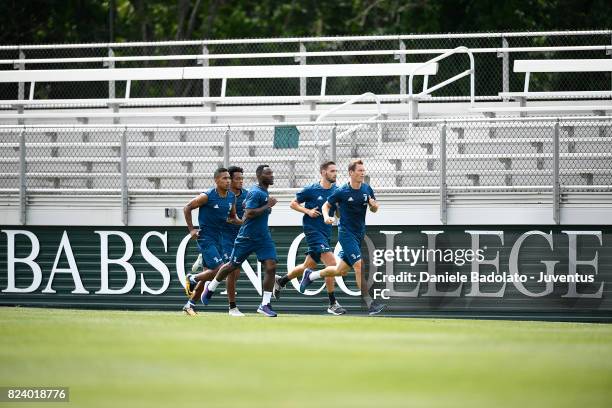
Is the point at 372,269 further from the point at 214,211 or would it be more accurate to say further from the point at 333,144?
the point at 214,211

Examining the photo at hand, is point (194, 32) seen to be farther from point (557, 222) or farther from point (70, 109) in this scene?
point (557, 222)

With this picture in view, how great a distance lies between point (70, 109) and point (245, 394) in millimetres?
16770

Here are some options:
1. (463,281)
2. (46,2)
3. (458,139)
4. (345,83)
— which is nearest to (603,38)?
(345,83)

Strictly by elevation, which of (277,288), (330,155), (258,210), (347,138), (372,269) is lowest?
(277,288)

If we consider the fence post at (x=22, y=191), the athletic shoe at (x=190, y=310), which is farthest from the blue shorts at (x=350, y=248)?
the fence post at (x=22, y=191)

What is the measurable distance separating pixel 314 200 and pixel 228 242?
128 cm

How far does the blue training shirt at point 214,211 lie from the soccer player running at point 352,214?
1.36 meters

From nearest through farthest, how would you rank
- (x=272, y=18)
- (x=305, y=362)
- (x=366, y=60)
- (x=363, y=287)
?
(x=305, y=362)
(x=363, y=287)
(x=366, y=60)
(x=272, y=18)

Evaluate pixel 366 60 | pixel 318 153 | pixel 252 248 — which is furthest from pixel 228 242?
pixel 366 60

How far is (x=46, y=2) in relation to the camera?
1329 inches

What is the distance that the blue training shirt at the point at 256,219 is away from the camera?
17.0m

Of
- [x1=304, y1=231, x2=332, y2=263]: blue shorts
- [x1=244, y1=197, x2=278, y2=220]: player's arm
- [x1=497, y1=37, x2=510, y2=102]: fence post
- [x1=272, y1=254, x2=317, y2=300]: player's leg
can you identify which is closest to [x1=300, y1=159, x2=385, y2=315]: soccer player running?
[x1=304, y1=231, x2=332, y2=263]: blue shorts

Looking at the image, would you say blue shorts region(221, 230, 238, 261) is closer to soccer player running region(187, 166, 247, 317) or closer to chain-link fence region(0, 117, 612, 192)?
soccer player running region(187, 166, 247, 317)

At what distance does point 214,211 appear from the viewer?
57.8 ft
